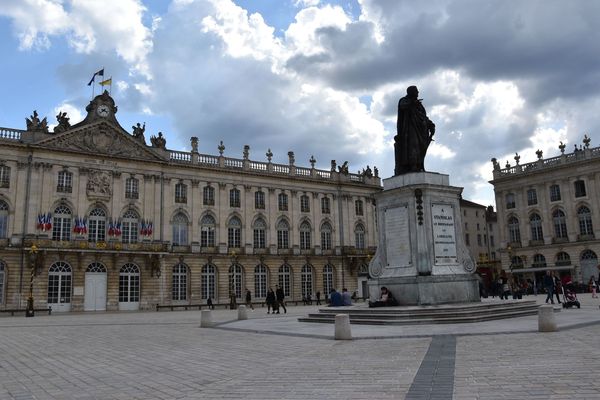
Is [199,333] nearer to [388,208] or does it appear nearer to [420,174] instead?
[388,208]

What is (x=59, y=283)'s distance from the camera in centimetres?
4134

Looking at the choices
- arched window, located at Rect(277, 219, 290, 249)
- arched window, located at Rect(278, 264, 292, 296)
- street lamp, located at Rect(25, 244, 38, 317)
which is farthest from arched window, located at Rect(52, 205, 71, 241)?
arched window, located at Rect(278, 264, 292, 296)

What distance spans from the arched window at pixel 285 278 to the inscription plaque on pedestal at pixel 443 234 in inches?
1399

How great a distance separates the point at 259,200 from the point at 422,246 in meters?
35.8

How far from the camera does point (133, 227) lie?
4591 centimetres

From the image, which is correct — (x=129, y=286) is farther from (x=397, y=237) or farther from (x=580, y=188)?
(x=580, y=188)

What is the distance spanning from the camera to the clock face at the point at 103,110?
45.2 m

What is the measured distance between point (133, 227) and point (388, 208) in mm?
31725

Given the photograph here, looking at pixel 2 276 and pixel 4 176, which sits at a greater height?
pixel 4 176

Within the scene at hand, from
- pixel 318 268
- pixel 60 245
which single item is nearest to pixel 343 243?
pixel 318 268

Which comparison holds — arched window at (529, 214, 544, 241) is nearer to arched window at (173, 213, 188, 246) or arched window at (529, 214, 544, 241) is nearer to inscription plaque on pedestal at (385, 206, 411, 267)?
arched window at (173, 213, 188, 246)

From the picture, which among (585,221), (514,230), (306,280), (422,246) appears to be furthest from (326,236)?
(422,246)

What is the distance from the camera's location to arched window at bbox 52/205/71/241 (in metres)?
42.3

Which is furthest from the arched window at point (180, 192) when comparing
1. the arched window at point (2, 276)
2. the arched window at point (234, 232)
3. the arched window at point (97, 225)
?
the arched window at point (2, 276)
